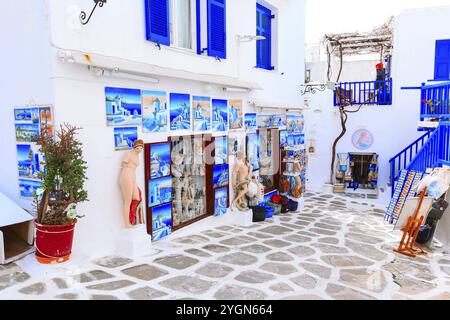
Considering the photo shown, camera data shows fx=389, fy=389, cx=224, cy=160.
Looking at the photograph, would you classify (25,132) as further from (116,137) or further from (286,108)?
(286,108)

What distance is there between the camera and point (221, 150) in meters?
9.11

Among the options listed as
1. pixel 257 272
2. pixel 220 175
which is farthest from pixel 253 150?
pixel 257 272

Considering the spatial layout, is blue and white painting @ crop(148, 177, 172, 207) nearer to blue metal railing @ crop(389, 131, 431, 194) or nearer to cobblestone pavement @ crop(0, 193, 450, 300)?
cobblestone pavement @ crop(0, 193, 450, 300)

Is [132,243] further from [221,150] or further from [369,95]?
[369,95]

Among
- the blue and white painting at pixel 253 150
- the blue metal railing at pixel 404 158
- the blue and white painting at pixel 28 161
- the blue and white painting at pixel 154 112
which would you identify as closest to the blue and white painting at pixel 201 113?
the blue and white painting at pixel 154 112

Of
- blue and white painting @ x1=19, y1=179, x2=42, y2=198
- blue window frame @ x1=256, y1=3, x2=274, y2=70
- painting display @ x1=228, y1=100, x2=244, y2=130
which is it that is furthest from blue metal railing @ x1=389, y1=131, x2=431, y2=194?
blue and white painting @ x1=19, y1=179, x2=42, y2=198

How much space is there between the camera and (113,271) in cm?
571

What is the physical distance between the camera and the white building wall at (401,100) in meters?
13.4

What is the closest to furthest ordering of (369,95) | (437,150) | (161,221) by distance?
(161,221) → (437,150) → (369,95)

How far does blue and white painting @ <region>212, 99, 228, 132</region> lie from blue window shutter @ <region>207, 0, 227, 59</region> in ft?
3.40

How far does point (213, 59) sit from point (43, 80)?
4031mm

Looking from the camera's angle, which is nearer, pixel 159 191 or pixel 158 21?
pixel 158 21

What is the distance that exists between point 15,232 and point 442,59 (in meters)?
13.8

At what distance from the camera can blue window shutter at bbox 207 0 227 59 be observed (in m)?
8.41
